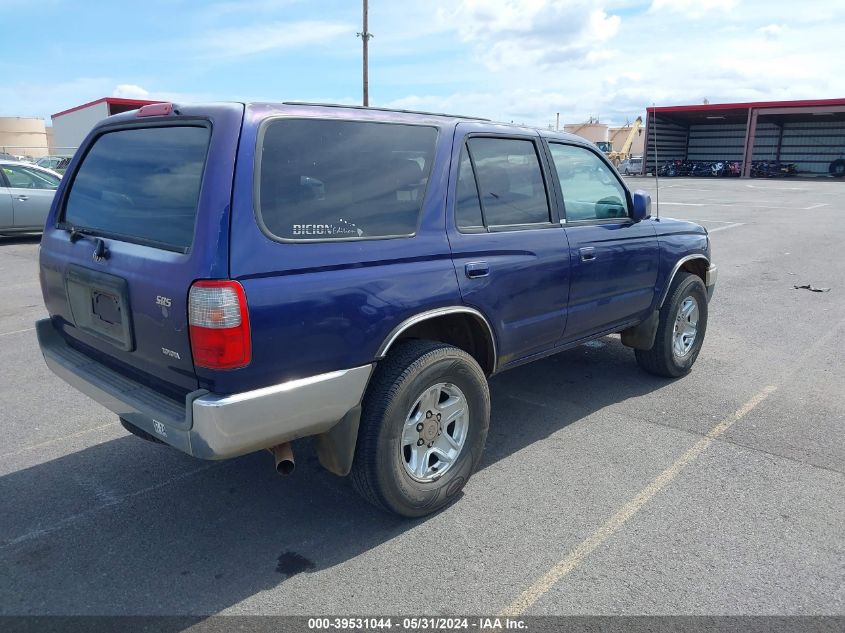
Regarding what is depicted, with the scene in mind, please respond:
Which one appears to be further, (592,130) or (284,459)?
(592,130)

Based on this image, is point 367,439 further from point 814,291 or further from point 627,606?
point 814,291

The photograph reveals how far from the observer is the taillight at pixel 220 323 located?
95.8 inches

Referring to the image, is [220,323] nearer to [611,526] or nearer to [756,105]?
[611,526]

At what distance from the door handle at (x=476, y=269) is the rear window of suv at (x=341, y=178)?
0.37m

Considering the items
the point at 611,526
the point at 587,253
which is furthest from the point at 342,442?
Result: the point at 587,253

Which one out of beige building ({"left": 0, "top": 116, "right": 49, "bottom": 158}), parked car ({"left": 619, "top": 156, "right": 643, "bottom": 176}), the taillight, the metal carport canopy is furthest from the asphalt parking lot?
beige building ({"left": 0, "top": 116, "right": 49, "bottom": 158})

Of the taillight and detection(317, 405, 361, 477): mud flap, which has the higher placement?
the taillight

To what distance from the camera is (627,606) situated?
2580 millimetres

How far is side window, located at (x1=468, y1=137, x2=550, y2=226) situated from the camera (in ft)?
11.6

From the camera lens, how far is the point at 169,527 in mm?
3133

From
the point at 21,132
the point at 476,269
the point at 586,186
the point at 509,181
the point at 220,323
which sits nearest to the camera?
the point at 220,323

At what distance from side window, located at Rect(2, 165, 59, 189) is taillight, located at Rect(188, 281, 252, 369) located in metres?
11.8

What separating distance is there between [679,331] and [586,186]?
1582 mm

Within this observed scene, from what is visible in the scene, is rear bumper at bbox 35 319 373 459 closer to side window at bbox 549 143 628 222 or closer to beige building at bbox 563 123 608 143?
side window at bbox 549 143 628 222
